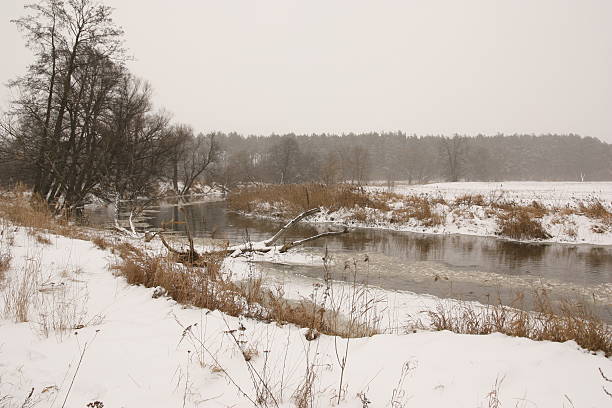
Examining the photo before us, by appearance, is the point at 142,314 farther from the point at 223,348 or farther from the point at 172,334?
the point at 223,348

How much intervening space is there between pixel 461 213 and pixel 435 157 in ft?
239

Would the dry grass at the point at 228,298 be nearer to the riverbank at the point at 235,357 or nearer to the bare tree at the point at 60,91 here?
the riverbank at the point at 235,357

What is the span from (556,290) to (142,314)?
7.75 m

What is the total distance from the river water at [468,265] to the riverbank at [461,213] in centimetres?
100

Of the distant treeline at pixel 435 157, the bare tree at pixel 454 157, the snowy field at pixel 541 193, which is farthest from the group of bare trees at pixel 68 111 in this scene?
the bare tree at pixel 454 157

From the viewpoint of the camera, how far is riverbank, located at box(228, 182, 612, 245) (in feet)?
44.0

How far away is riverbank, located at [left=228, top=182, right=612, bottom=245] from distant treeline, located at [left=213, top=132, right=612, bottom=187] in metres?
33.8

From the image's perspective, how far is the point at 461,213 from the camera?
53.3 ft

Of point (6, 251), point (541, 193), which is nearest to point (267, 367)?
point (6, 251)

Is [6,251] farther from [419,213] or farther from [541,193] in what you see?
[541,193]

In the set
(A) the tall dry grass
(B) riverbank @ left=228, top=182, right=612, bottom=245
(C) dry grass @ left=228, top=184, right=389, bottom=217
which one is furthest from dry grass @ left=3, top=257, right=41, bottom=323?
(C) dry grass @ left=228, top=184, right=389, bottom=217

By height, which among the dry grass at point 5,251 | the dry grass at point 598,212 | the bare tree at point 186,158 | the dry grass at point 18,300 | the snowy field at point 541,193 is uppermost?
the bare tree at point 186,158

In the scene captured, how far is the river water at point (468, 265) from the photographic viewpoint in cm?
710

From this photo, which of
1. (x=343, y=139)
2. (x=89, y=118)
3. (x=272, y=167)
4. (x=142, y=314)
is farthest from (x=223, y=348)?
(x=343, y=139)
